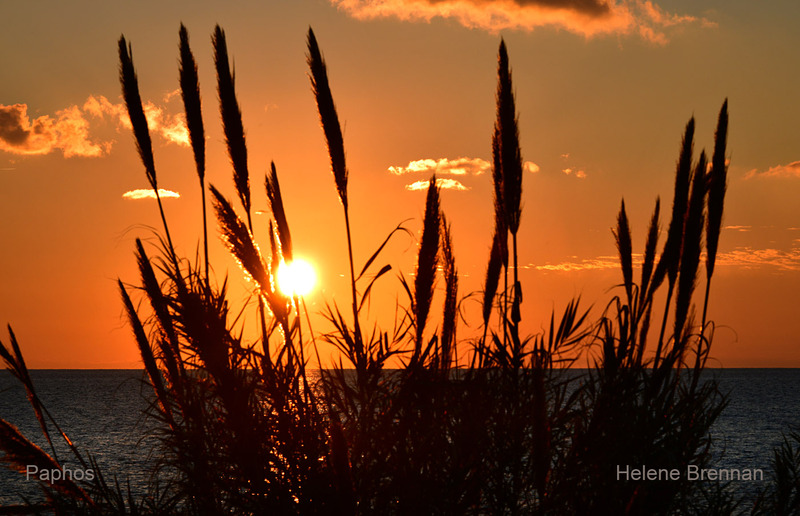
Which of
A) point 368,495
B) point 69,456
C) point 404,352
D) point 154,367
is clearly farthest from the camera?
point 69,456

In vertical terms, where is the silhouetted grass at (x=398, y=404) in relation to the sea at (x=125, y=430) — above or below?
above

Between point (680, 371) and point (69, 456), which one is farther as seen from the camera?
point (69, 456)

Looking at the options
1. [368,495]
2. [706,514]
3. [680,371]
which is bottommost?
[706,514]

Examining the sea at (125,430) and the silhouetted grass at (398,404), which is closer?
the silhouetted grass at (398,404)

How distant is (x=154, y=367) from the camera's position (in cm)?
362

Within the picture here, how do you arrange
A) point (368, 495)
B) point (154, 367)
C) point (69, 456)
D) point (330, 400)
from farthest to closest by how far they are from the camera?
1. point (69, 456)
2. point (154, 367)
3. point (330, 400)
4. point (368, 495)

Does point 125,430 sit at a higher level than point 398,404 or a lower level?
lower

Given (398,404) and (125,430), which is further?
(125,430)

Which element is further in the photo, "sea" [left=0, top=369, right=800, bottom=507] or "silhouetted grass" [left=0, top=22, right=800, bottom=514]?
"sea" [left=0, top=369, right=800, bottom=507]

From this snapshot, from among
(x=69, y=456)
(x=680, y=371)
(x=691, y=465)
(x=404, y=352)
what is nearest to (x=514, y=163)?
(x=404, y=352)

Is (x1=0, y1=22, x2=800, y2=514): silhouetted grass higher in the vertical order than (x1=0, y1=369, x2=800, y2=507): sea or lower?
higher

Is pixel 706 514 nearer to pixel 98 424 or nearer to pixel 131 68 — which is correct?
pixel 131 68

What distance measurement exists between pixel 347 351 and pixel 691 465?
6.42 feet

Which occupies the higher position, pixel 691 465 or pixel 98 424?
pixel 691 465
